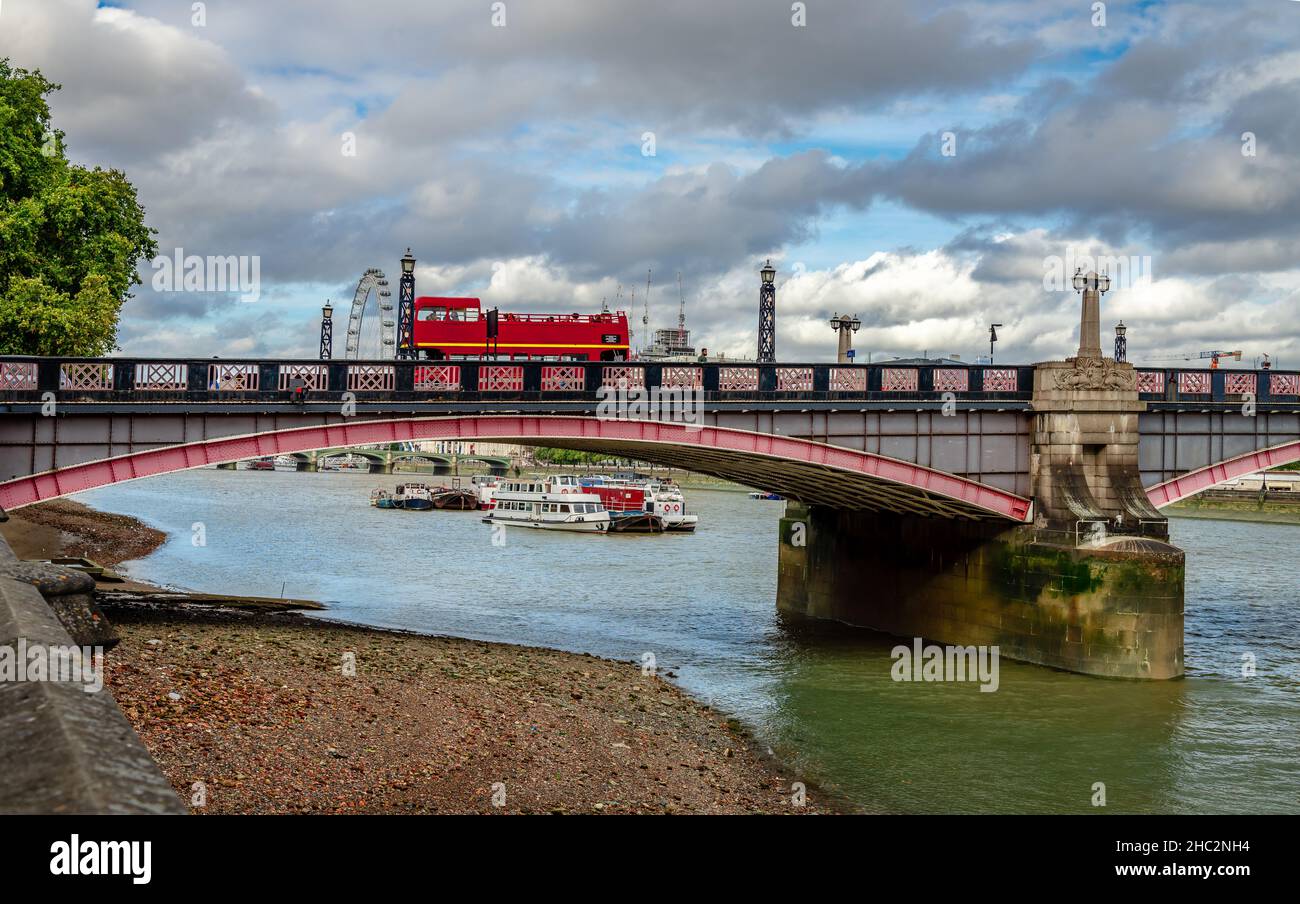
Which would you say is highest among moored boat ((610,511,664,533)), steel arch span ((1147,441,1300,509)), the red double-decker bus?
the red double-decker bus

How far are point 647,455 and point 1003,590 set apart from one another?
1199 centimetres

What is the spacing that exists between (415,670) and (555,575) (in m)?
28.9

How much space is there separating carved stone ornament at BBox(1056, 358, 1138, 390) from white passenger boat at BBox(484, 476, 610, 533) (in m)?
49.6

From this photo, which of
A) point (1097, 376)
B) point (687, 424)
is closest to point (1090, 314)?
point (1097, 376)

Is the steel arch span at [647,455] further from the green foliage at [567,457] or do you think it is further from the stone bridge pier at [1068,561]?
the green foliage at [567,457]

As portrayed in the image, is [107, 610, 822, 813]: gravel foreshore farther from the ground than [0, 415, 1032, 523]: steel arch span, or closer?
closer

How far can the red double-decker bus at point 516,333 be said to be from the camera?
3931 centimetres

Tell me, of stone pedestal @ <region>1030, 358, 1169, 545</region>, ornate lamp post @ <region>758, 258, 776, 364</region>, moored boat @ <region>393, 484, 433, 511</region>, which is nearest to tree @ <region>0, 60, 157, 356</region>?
Answer: ornate lamp post @ <region>758, 258, 776, 364</region>

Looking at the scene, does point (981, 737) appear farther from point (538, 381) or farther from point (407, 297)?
point (407, 297)

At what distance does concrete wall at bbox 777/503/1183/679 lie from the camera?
2833 centimetres

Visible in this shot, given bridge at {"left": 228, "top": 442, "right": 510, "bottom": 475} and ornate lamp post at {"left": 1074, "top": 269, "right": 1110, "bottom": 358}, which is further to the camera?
bridge at {"left": 228, "top": 442, "right": 510, "bottom": 475}

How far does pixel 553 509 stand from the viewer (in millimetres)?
80312

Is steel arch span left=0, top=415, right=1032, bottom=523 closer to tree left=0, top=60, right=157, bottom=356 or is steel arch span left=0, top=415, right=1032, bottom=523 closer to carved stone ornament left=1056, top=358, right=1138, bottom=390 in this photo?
carved stone ornament left=1056, top=358, right=1138, bottom=390

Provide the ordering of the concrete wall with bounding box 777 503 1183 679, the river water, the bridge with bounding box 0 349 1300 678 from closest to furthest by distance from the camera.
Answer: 1. the river water
2. the bridge with bounding box 0 349 1300 678
3. the concrete wall with bounding box 777 503 1183 679
